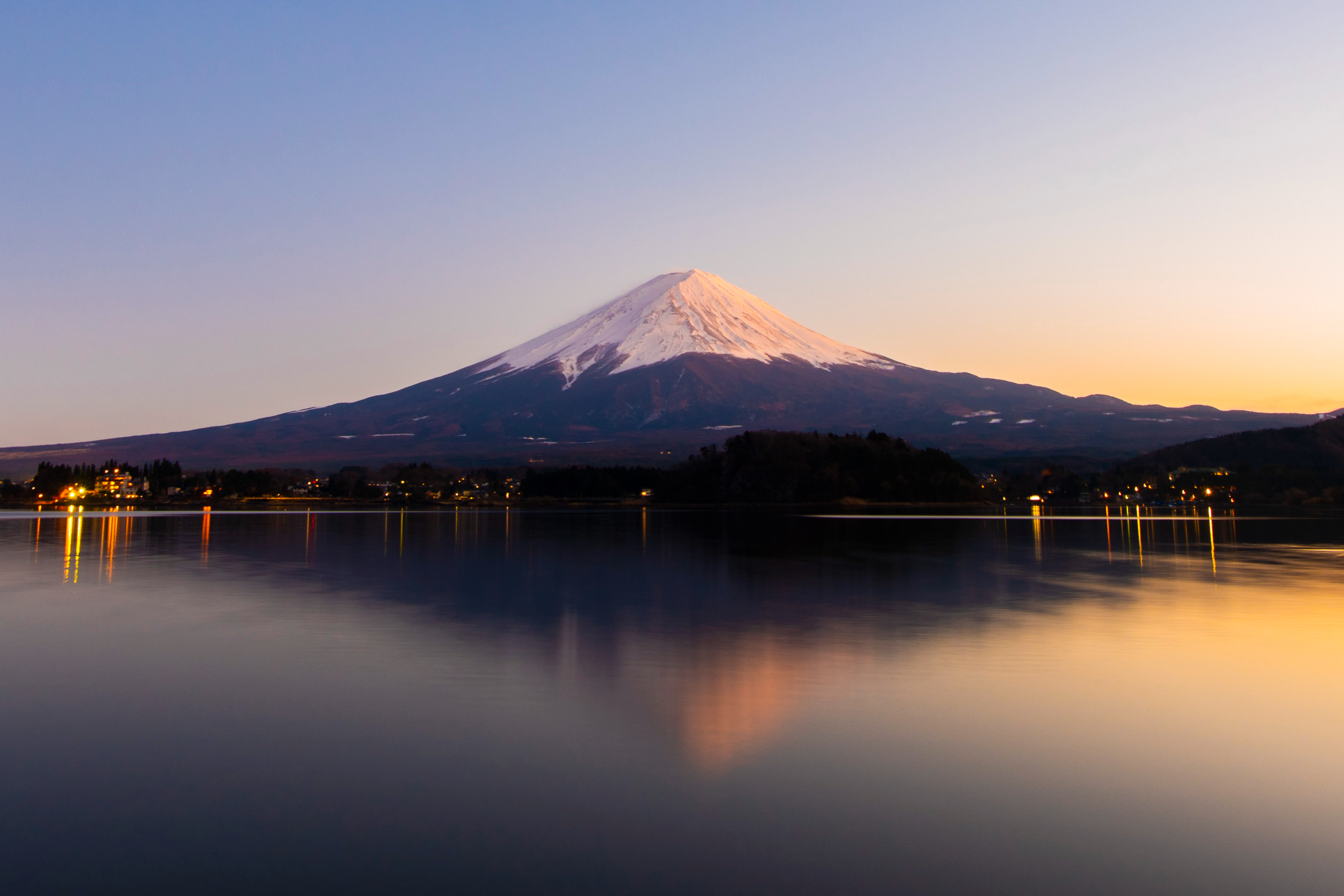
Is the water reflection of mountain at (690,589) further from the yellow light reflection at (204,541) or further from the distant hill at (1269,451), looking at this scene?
the distant hill at (1269,451)

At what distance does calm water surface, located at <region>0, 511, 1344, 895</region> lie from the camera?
5.02 meters

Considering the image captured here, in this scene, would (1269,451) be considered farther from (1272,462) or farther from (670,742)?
(670,742)

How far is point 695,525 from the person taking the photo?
5353 centimetres

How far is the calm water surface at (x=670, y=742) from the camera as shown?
198 inches

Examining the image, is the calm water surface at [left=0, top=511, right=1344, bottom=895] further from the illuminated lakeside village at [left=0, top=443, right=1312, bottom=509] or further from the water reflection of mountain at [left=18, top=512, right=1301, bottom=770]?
the illuminated lakeside village at [left=0, top=443, right=1312, bottom=509]

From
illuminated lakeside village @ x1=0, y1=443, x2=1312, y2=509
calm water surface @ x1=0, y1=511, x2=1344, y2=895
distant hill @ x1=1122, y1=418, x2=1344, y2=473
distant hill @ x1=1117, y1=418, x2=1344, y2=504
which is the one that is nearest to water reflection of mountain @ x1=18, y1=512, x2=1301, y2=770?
calm water surface @ x1=0, y1=511, x2=1344, y2=895

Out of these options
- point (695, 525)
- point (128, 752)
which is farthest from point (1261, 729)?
point (695, 525)

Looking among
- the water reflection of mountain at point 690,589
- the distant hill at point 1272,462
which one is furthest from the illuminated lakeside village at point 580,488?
the water reflection of mountain at point 690,589

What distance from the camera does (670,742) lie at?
24.0ft

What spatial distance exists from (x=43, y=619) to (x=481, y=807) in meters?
11.7

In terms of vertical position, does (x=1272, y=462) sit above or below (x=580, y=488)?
above

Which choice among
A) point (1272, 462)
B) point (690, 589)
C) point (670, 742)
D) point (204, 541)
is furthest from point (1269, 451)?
point (670, 742)

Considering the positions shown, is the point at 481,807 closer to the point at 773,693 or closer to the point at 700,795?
the point at 700,795

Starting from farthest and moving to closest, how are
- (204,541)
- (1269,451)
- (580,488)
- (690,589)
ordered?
1. (1269,451)
2. (580,488)
3. (204,541)
4. (690,589)
